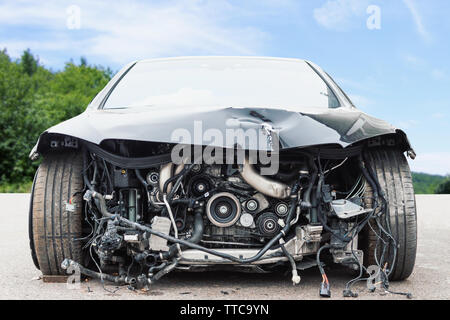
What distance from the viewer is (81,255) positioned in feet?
11.1

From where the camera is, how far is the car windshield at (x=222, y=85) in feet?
12.5

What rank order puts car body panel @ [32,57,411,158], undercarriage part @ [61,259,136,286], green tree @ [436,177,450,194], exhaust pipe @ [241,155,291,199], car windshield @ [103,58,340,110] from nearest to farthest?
car body panel @ [32,57,411,158]
exhaust pipe @ [241,155,291,199]
undercarriage part @ [61,259,136,286]
car windshield @ [103,58,340,110]
green tree @ [436,177,450,194]

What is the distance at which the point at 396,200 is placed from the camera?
329 cm

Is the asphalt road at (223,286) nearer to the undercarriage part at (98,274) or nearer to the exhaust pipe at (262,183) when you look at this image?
the undercarriage part at (98,274)

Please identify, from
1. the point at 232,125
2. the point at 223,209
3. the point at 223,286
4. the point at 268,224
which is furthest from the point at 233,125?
the point at 223,286

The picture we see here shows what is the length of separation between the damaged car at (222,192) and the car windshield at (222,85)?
1.26 ft

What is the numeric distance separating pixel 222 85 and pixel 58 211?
5.42ft

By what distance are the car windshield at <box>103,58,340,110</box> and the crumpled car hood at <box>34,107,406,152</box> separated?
1.78ft

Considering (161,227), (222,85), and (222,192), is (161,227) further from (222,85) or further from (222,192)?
(222,85)

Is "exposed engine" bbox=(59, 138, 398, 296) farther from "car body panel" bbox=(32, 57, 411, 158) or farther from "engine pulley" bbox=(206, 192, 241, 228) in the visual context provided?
"car body panel" bbox=(32, 57, 411, 158)

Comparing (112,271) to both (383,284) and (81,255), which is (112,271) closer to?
(81,255)

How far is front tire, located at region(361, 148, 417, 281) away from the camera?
3285 mm

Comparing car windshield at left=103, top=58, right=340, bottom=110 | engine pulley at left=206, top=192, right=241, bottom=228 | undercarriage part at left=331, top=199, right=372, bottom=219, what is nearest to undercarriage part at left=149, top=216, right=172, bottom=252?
engine pulley at left=206, top=192, right=241, bottom=228
